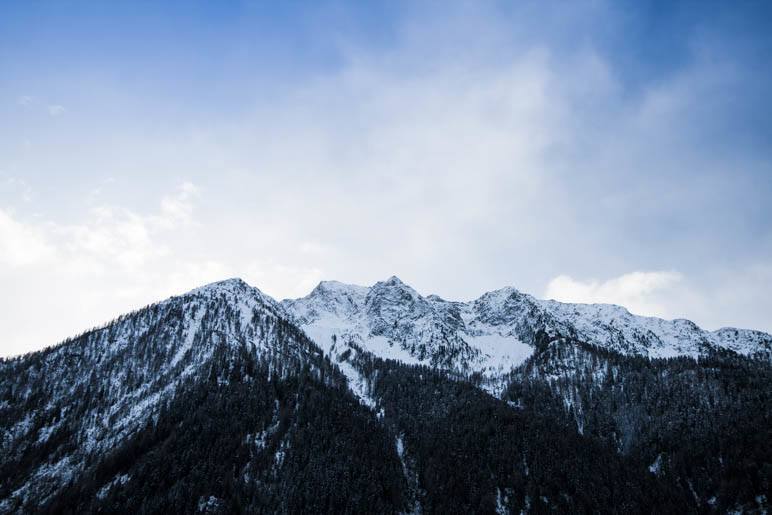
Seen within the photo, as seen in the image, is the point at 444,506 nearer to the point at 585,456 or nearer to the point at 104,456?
the point at 585,456

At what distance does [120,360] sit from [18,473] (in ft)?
196

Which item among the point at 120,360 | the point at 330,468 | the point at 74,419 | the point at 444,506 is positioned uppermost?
the point at 120,360

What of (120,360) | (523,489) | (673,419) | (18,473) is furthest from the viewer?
(120,360)

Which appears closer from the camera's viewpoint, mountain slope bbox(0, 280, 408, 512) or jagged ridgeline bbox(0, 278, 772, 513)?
jagged ridgeline bbox(0, 278, 772, 513)

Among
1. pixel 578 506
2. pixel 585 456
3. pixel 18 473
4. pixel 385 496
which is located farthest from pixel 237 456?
pixel 585 456

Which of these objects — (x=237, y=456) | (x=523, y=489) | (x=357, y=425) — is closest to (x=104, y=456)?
(x=237, y=456)

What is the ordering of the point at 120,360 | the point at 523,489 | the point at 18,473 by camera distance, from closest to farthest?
the point at 18,473 < the point at 523,489 < the point at 120,360

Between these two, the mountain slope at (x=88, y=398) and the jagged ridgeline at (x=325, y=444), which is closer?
the jagged ridgeline at (x=325, y=444)

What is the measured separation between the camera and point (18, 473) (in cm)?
13588

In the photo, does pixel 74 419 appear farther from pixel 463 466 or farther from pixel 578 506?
pixel 578 506

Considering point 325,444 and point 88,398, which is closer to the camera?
point 325,444

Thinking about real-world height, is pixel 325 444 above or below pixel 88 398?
below

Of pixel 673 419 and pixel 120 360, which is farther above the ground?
pixel 120 360

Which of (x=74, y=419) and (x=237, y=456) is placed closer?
(x=237, y=456)
